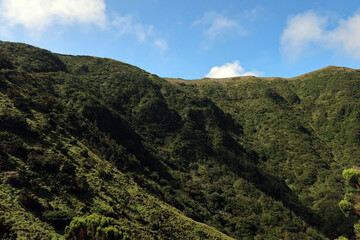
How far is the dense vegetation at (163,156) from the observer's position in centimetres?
2631

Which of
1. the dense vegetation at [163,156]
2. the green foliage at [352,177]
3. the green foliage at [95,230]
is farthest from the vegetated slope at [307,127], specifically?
the green foliage at [95,230]

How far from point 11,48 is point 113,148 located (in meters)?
69.2

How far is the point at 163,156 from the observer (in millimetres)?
66500

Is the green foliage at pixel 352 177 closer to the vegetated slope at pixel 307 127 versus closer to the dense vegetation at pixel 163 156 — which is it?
the dense vegetation at pixel 163 156

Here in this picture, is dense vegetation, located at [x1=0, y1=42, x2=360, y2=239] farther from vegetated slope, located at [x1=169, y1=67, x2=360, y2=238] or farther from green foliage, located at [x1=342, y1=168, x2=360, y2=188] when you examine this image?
green foliage, located at [x1=342, y1=168, x2=360, y2=188]

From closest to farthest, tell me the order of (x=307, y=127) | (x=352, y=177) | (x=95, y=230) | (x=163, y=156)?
1. (x=95, y=230)
2. (x=352, y=177)
3. (x=163, y=156)
4. (x=307, y=127)

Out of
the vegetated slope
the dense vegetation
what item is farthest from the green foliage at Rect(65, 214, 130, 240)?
the vegetated slope

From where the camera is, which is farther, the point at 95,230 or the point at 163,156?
the point at 163,156

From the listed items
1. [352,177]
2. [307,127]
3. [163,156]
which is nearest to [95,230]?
[352,177]

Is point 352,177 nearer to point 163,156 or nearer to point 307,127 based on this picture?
point 163,156

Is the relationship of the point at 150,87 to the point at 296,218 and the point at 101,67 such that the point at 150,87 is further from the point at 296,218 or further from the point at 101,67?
the point at 296,218

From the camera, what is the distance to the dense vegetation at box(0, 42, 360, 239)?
1036 inches

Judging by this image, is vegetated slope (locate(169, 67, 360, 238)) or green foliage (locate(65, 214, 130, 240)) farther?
vegetated slope (locate(169, 67, 360, 238))

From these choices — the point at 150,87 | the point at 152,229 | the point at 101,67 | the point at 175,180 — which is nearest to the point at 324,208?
the point at 175,180
